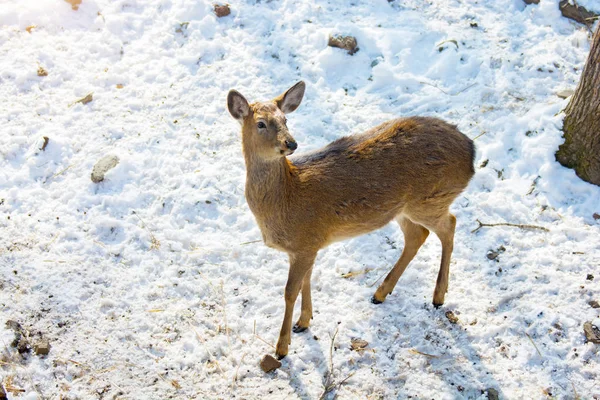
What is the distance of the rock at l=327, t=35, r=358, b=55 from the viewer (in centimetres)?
713

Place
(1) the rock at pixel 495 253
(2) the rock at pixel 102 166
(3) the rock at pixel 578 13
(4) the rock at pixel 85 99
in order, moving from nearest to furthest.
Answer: (1) the rock at pixel 495 253 → (2) the rock at pixel 102 166 → (4) the rock at pixel 85 99 → (3) the rock at pixel 578 13

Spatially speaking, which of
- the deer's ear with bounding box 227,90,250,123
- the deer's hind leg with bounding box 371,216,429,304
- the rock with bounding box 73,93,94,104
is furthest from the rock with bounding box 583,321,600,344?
the rock with bounding box 73,93,94,104

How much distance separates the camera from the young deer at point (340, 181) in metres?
4.60

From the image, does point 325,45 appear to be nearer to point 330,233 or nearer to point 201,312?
point 330,233

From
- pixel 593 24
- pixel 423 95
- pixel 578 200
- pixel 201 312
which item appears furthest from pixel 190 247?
pixel 593 24

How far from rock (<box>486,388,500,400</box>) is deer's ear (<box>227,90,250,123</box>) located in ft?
9.80

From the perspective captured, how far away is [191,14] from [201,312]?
4.46 metres

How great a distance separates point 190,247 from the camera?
5496mm

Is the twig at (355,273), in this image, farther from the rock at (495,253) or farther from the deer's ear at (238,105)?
the deer's ear at (238,105)

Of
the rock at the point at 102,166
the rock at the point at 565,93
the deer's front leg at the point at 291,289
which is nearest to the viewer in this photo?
the deer's front leg at the point at 291,289

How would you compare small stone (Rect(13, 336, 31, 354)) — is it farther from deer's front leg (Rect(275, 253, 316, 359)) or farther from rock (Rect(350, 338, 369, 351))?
rock (Rect(350, 338, 369, 351))

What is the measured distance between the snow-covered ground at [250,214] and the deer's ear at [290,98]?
1337 millimetres

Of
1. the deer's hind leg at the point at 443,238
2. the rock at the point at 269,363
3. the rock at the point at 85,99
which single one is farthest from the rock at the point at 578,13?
the rock at the point at 85,99

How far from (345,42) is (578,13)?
9.97 ft
